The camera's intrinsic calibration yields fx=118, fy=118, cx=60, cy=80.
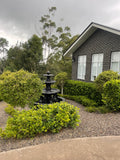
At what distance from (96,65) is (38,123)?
319 inches

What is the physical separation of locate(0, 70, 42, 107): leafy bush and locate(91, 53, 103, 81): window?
6.55 meters

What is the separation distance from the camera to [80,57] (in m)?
11.9

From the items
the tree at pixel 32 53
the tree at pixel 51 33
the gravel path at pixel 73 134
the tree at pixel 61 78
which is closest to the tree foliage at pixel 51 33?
the tree at pixel 51 33

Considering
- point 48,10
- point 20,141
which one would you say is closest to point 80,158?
point 20,141

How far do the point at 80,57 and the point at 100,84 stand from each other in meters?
5.46

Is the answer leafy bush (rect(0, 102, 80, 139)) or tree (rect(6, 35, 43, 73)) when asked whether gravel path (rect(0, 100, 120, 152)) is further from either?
tree (rect(6, 35, 43, 73))

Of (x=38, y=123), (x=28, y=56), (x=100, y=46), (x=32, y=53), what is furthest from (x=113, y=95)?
(x=28, y=56)

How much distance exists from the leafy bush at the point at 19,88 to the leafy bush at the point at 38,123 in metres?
1.19

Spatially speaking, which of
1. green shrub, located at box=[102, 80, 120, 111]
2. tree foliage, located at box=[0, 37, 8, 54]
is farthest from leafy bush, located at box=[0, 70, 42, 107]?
tree foliage, located at box=[0, 37, 8, 54]

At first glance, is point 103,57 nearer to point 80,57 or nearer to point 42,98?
point 80,57

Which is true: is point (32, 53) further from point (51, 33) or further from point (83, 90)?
point (83, 90)

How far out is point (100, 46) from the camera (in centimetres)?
961

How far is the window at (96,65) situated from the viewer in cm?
971

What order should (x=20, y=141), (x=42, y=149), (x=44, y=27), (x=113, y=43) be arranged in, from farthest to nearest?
(x=44, y=27) → (x=113, y=43) → (x=20, y=141) → (x=42, y=149)
